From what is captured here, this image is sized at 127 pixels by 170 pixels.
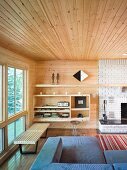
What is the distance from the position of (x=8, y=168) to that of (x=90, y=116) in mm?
3822

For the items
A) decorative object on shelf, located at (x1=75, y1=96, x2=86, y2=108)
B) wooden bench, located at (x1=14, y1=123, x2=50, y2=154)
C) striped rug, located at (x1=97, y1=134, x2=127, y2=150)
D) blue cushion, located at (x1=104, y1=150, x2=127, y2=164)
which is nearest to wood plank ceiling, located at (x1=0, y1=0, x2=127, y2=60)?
blue cushion, located at (x1=104, y1=150, x2=127, y2=164)

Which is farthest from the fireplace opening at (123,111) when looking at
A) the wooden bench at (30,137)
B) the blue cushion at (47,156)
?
the blue cushion at (47,156)

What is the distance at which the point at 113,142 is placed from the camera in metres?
5.38

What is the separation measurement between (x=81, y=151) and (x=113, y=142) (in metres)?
2.16

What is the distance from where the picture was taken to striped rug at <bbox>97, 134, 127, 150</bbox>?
16.4 feet

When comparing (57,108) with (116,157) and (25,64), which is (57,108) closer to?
(25,64)

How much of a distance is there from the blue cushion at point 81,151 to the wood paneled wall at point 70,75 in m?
3.08

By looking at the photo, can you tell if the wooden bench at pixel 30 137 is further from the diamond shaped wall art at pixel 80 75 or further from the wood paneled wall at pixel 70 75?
the diamond shaped wall art at pixel 80 75

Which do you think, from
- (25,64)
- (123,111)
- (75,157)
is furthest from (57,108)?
(75,157)

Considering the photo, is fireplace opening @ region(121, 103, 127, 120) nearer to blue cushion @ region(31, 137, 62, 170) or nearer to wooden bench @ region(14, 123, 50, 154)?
wooden bench @ region(14, 123, 50, 154)

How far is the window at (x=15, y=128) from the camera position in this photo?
16.0 ft

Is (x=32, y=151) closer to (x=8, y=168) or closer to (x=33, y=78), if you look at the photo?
(x=8, y=168)

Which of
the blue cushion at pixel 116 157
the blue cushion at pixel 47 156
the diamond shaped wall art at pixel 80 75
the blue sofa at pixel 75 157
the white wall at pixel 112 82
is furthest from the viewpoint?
the diamond shaped wall art at pixel 80 75

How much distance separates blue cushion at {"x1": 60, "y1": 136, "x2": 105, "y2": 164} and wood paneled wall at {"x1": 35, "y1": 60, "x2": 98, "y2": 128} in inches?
121
